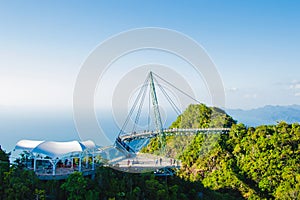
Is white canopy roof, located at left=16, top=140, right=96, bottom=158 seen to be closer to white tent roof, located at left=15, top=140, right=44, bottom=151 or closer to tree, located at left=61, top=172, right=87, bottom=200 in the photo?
white tent roof, located at left=15, top=140, right=44, bottom=151

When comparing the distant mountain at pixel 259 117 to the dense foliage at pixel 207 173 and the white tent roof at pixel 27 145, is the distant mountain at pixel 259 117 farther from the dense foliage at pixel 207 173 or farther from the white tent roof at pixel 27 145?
the white tent roof at pixel 27 145

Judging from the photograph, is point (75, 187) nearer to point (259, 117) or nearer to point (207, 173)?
point (207, 173)

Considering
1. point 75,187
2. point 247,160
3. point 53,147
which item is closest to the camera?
point 75,187

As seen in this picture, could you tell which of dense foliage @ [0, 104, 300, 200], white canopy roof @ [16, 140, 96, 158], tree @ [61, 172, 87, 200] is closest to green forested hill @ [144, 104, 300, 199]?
dense foliage @ [0, 104, 300, 200]

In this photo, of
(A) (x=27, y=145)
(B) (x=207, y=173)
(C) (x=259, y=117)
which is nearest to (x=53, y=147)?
(A) (x=27, y=145)

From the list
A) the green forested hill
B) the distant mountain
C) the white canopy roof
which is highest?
the distant mountain

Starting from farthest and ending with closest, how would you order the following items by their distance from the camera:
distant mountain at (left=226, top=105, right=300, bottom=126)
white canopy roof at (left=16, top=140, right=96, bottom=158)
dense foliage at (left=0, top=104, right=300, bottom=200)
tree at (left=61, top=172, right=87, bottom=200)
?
distant mountain at (left=226, top=105, right=300, bottom=126) < white canopy roof at (left=16, top=140, right=96, bottom=158) < dense foliage at (left=0, top=104, right=300, bottom=200) < tree at (left=61, top=172, right=87, bottom=200)

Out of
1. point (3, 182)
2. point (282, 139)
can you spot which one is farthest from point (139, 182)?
point (282, 139)

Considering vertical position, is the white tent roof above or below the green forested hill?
above
